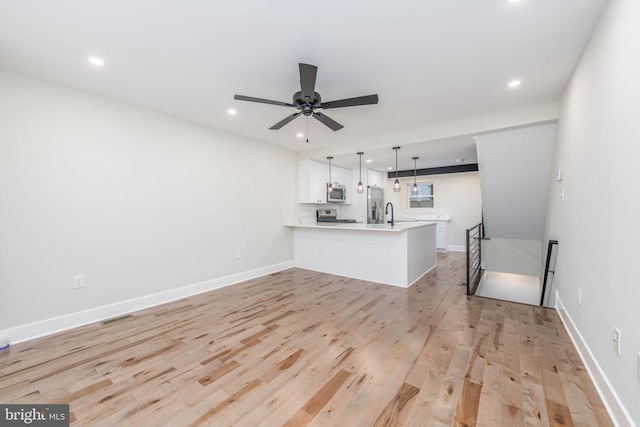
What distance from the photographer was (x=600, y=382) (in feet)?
5.74

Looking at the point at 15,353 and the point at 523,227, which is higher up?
the point at 523,227

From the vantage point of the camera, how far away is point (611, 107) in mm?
1713

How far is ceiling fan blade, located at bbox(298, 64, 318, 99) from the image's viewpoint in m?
2.12

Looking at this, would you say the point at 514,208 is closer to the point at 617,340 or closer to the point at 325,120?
the point at 617,340

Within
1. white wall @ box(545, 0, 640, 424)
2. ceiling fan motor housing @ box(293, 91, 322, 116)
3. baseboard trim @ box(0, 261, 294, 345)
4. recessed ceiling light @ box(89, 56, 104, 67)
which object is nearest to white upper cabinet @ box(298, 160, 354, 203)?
baseboard trim @ box(0, 261, 294, 345)

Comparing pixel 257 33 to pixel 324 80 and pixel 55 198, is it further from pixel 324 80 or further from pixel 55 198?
pixel 55 198

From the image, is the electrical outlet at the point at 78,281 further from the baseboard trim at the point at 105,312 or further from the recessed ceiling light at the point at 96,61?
the recessed ceiling light at the point at 96,61

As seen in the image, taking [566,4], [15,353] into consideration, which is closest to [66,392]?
[15,353]

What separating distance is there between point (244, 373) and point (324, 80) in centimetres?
273

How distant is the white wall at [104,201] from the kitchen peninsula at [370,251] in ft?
4.28

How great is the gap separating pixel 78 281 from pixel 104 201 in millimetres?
914

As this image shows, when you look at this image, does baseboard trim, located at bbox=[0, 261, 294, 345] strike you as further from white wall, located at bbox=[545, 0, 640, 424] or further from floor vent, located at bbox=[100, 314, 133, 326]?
white wall, located at bbox=[545, 0, 640, 424]

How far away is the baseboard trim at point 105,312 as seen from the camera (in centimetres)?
256

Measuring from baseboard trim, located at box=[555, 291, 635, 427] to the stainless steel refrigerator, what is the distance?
4834 mm
